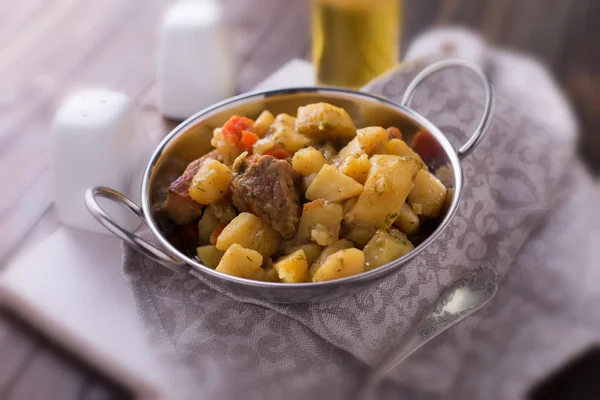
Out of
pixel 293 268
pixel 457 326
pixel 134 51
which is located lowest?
pixel 457 326

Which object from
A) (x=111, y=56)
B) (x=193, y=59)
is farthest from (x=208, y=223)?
(x=111, y=56)

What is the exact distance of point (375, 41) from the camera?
168 centimetres

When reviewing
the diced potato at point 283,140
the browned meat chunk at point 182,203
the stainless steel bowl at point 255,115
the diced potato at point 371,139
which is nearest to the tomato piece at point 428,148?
the stainless steel bowl at point 255,115

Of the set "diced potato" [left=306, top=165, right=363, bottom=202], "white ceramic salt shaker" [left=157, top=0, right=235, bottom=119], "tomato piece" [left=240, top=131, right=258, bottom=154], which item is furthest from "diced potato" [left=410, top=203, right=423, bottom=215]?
"white ceramic salt shaker" [left=157, top=0, right=235, bottom=119]

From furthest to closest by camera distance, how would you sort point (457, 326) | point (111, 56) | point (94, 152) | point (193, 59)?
point (111, 56), point (193, 59), point (94, 152), point (457, 326)

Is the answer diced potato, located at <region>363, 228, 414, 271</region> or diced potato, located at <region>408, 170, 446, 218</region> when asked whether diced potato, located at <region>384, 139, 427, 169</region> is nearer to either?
diced potato, located at <region>408, 170, 446, 218</region>

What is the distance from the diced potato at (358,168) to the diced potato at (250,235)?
0.16 meters

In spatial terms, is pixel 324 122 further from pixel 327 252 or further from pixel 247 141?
pixel 327 252

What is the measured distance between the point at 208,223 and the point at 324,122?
0.93 feet

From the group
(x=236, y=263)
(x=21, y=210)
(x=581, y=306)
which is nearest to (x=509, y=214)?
(x=581, y=306)

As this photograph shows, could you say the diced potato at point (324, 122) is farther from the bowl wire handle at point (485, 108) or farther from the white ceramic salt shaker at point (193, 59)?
the white ceramic salt shaker at point (193, 59)

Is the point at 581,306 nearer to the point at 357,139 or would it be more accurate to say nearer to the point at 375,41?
the point at 357,139

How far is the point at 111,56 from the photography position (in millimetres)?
2039

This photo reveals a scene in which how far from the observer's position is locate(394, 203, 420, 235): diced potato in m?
1.15
